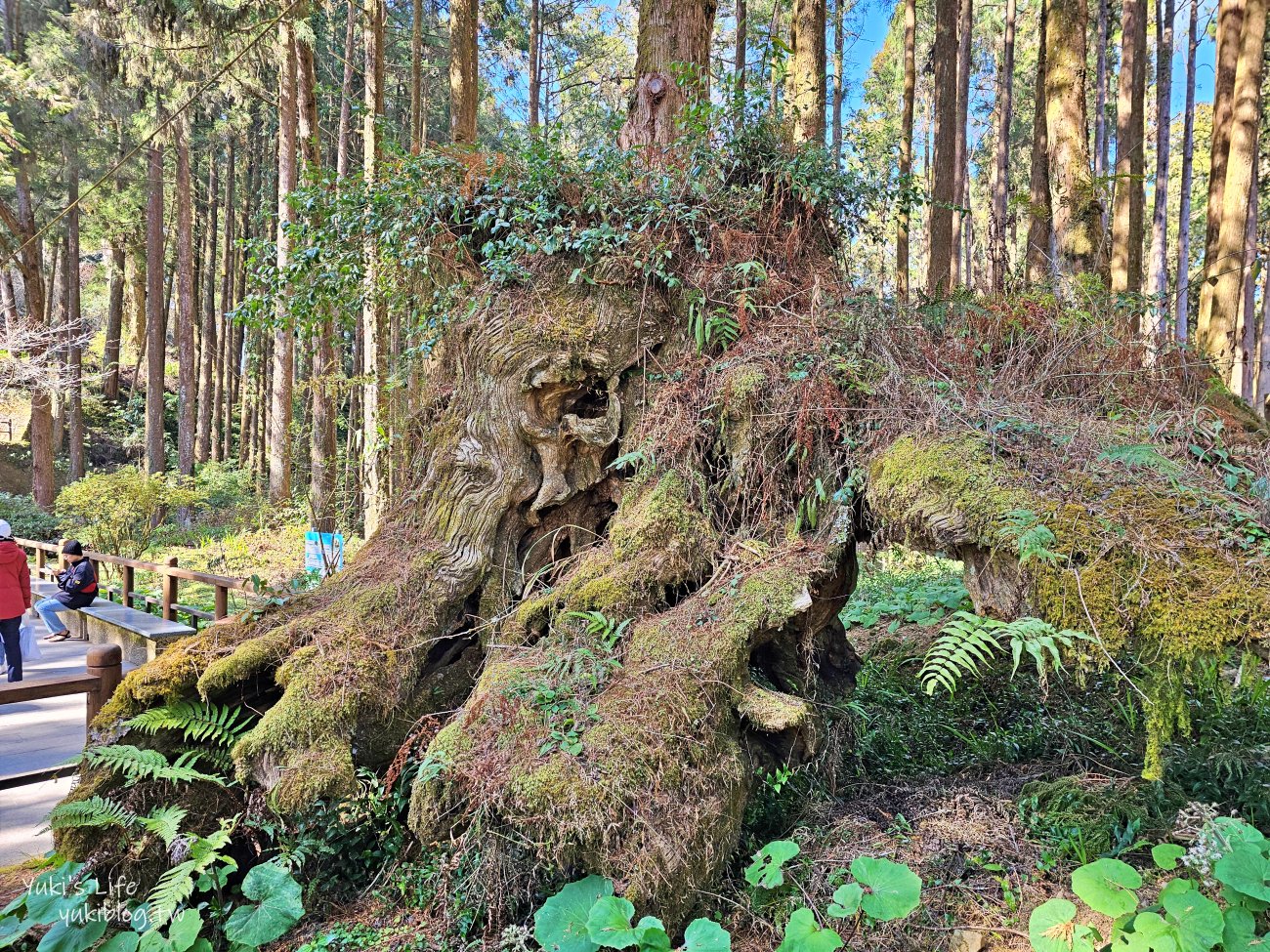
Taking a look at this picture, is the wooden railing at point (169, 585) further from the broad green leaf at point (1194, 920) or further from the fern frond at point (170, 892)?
the broad green leaf at point (1194, 920)

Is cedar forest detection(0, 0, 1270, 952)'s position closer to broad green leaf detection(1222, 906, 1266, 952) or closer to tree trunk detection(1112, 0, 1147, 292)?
broad green leaf detection(1222, 906, 1266, 952)

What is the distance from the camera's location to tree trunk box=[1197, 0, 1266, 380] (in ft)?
29.8

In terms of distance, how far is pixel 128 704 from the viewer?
172 inches

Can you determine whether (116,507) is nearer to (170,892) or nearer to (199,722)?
(199,722)

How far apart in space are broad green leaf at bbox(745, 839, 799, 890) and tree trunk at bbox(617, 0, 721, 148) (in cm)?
512

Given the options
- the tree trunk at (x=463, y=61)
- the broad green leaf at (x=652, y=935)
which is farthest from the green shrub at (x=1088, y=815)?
the tree trunk at (x=463, y=61)

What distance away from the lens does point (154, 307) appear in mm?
20453

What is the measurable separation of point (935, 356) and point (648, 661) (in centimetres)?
248

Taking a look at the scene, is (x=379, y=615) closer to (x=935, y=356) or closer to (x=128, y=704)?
(x=128, y=704)

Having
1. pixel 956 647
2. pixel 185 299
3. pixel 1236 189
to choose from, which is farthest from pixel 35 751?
pixel 185 299

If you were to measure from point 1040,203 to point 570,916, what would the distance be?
38.0 feet

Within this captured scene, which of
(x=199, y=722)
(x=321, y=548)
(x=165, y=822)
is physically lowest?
(x=165, y=822)

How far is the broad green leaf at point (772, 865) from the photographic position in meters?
3.24

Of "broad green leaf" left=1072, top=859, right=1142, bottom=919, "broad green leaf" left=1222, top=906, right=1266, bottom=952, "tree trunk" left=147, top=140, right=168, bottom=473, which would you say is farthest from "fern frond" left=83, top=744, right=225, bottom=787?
"tree trunk" left=147, top=140, right=168, bottom=473
